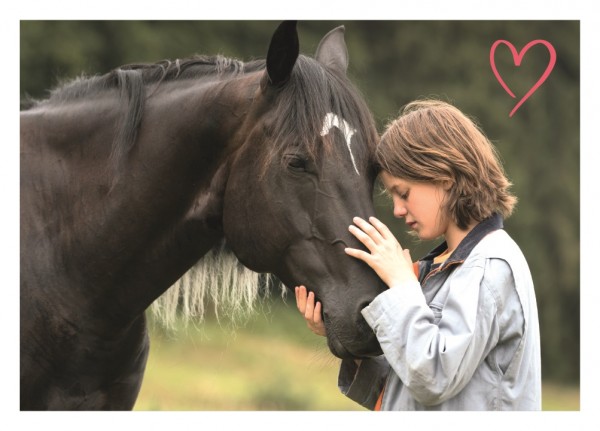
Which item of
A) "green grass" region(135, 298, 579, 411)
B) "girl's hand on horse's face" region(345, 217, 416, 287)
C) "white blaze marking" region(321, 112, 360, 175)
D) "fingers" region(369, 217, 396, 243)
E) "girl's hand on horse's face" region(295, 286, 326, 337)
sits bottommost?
"green grass" region(135, 298, 579, 411)

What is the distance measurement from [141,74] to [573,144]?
10.7 meters

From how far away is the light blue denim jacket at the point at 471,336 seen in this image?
2293 mm

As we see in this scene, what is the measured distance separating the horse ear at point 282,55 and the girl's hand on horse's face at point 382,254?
0.66 meters

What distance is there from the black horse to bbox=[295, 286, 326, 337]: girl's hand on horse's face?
38 mm

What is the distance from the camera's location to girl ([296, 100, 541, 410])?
7.59 feet

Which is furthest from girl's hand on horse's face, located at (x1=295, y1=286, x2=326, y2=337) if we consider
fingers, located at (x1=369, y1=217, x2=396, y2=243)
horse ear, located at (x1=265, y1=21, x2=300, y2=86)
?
horse ear, located at (x1=265, y1=21, x2=300, y2=86)

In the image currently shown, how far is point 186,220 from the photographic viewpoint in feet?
9.89

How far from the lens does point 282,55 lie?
9.05ft

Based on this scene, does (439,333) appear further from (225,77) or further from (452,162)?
(225,77)

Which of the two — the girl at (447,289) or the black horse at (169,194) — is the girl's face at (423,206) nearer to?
the girl at (447,289)

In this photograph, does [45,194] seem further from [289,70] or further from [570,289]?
[570,289]

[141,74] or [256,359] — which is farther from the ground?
[141,74]

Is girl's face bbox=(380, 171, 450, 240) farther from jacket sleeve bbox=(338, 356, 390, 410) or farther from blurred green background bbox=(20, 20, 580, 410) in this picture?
blurred green background bbox=(20, 20, 580, 410)

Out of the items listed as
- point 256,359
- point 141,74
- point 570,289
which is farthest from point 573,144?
point 141,74
